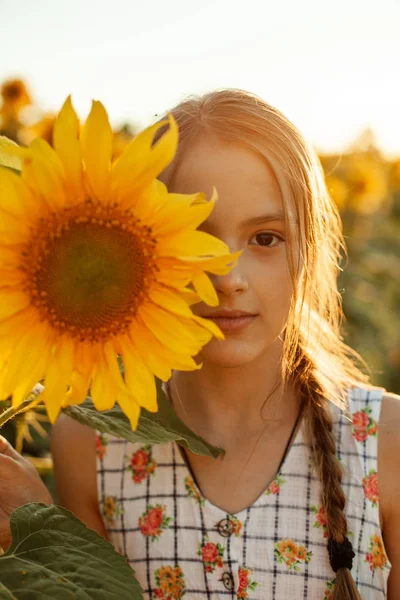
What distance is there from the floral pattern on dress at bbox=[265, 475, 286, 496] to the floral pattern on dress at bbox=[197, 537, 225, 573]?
0.13 meters

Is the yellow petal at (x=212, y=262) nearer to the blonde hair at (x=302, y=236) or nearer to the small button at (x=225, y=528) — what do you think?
the blonde hair at (x=302, y=236)

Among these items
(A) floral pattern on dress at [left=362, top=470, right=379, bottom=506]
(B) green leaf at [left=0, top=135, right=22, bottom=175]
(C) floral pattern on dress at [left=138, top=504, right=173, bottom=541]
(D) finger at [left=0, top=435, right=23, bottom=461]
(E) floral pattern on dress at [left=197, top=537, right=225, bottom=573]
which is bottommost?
(E) floral pattern on dress at [left=197, top=537, right=225, bottom=573]

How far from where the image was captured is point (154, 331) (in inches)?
30.3

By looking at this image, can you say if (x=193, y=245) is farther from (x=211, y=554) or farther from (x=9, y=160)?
(x=211, y=554)

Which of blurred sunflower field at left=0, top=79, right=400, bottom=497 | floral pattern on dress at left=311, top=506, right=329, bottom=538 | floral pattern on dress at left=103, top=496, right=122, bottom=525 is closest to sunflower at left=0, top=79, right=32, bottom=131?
blurred sunflower field at left=0, top=79, right=400, bottom=497

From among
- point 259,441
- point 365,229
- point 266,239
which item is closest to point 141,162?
point 266,239

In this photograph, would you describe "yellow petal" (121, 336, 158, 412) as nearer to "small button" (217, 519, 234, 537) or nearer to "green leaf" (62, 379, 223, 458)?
"green leaf" (62, 379, 223, 458)

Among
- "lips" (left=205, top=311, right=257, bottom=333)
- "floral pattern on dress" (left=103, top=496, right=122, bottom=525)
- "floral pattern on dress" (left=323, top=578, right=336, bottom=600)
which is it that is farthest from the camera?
"floral pattern on dress" (left=103, top=496, right=122, bottom=525)

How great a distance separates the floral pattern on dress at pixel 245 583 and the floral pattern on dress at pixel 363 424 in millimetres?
318

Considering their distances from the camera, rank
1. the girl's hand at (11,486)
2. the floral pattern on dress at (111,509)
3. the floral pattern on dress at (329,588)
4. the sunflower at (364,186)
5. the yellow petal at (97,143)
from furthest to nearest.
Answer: the sunflower at (364,186)
the floral pattern on dress at (111,509)
the floral pattern on dress at (329,588)
the girl's hand at (11,486)
the yellow petal at (97,143)

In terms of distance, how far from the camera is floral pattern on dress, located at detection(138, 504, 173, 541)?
138cm

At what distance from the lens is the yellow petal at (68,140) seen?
70 cm

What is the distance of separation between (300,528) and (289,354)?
1.05ft

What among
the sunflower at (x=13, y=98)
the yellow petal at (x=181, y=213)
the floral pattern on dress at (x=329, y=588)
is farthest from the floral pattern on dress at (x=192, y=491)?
A: the sunflower at (x=13, y=98)
